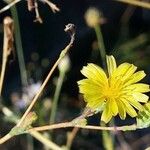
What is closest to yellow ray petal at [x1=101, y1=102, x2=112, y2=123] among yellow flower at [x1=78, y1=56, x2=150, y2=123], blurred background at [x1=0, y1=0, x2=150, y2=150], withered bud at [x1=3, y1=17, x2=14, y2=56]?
yellow flower at [x1=78, y1=56, x2=150, y2=123]

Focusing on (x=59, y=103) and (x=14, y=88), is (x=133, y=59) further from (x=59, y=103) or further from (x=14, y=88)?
(x=14, y=88)

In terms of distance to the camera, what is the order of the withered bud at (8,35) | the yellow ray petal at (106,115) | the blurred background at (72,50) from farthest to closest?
the blurred background at (72,50), the withered bud at (8,35), the yellow ray petal at (106,115)

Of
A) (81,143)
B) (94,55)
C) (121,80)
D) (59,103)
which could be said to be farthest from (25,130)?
(94,55)

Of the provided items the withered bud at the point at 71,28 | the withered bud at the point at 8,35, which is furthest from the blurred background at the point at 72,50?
the withered bud at the point at 71,28

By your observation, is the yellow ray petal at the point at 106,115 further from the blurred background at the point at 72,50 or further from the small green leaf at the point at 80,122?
the blurred background at the point at 72,50

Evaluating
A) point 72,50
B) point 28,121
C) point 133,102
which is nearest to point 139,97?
point 133,102

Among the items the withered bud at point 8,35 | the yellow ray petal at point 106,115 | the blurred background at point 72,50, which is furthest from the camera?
the blurred background at point 72,50

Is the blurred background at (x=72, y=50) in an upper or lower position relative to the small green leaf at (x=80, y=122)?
upper
